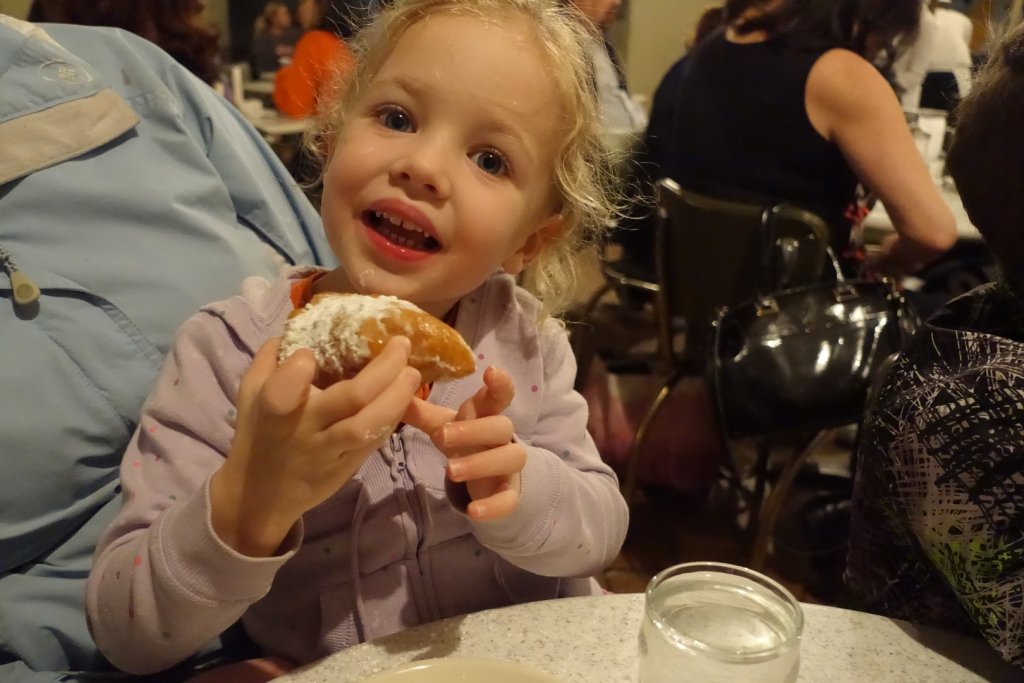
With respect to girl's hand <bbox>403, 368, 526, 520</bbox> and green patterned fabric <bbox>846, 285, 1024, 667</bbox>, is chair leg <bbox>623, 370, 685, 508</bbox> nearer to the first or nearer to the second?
green patterned fabric <bbox>846, 285, 1024, 667</bbox>

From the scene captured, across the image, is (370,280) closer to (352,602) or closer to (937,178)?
(352,602)

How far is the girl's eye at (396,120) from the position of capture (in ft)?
2.91

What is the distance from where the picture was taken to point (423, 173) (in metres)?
0.82

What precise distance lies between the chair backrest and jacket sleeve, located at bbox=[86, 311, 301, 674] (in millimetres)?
1488

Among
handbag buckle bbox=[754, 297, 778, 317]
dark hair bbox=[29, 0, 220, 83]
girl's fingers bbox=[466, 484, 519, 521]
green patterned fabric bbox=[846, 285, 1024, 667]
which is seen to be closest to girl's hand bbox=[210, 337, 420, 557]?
girl's fingers bbox=[466, 484, 519, 521]

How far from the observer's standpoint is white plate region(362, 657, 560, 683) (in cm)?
65

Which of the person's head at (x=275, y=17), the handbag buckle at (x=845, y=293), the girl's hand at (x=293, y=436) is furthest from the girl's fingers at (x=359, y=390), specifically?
the person's head at (x=275, y=17)

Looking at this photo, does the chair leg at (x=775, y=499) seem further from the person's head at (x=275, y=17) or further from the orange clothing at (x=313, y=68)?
the person's head at (x=275, y=17)

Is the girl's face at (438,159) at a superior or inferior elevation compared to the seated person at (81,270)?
superior

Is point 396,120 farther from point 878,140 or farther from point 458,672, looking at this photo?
point 878,140

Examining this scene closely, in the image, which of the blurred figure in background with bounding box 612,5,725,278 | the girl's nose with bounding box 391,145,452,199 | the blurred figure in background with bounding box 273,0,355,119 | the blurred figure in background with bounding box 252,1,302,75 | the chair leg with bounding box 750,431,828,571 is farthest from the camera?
the blurred figure in background with bounding box 252,1,302,75

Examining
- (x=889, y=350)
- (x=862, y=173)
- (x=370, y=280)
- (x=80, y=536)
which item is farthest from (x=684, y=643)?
(x=862, y=173)

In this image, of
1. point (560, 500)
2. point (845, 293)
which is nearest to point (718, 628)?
point (560, 500)

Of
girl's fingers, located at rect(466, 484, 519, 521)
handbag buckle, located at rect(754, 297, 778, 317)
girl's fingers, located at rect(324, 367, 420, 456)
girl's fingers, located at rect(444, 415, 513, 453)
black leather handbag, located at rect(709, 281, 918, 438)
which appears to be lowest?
black leather handbag, located at rect(709, 281, 918, 438)
